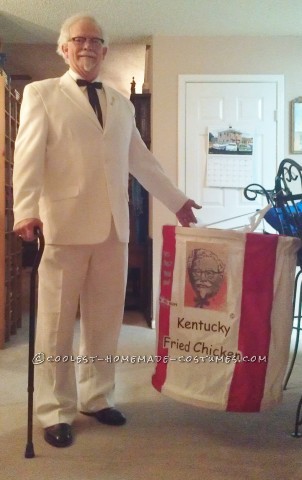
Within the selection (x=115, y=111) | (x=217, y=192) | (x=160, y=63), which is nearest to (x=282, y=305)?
(x=115, y=111)

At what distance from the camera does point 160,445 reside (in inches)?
64.2

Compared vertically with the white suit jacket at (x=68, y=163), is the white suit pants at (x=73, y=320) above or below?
below

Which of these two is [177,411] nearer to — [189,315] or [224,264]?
[189,315]

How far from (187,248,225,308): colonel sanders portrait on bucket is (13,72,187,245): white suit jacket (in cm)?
32

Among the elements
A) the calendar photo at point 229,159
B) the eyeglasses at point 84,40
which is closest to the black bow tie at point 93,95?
the eyeglasses at point 84,40

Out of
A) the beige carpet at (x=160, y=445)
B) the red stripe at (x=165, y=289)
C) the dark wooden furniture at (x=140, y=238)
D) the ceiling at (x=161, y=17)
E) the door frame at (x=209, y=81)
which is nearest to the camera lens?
the beige carpet at (x=160, y=445)

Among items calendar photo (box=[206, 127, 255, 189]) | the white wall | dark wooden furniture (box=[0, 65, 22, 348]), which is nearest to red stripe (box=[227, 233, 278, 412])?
dark wooden furniture (box=[0, 65, 22, 348])

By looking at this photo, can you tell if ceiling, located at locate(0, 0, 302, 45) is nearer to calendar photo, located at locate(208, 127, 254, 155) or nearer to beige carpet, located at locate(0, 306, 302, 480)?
calendar photo, located at locate(208, 127, 254, 155)

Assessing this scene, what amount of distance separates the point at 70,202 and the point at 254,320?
727mm

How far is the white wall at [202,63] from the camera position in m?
3.72

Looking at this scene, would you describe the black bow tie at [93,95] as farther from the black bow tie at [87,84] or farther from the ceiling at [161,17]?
the ceiling at [161,17]

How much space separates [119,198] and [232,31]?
2.54 meters

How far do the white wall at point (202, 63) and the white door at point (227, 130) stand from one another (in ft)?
0.25

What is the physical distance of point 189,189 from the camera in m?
3.77
